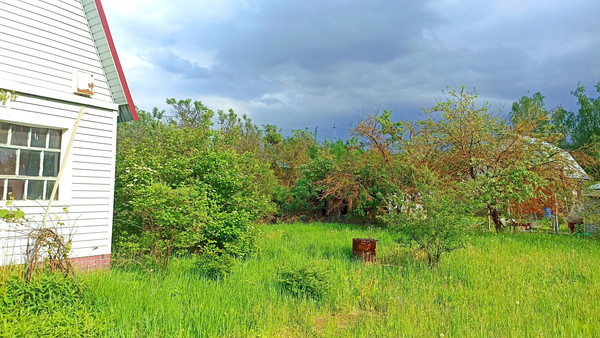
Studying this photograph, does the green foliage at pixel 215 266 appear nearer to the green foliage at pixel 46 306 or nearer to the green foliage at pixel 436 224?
the green foliage at pixel 46 306

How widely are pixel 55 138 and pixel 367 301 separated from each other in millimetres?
5940

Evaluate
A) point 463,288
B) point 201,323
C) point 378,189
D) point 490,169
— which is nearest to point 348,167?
point 378,189

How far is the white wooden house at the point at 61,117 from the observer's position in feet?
19.2

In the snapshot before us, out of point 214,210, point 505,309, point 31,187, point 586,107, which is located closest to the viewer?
point 505,309

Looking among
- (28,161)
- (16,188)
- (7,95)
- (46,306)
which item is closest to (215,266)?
(46,306)

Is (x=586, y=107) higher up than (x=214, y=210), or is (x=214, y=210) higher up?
(x=586, y=107)

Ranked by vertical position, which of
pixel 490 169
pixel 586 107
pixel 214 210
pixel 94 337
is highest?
pixel 586 107

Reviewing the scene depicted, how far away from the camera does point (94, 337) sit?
13.0 ft

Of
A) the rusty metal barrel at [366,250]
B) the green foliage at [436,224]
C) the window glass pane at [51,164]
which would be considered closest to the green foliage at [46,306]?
the window glass pane at [51,164]

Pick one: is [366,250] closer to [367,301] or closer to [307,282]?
[367,301]

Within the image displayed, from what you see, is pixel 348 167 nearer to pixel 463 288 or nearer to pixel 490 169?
pixel 490 169

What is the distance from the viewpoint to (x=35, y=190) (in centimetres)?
606

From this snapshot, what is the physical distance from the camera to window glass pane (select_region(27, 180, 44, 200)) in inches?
236

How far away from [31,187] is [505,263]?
9.49 m
